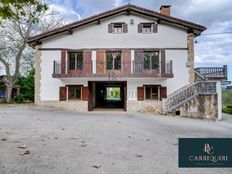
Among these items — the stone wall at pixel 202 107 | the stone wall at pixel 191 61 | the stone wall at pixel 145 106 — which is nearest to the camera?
the stone wall at pixel 202 107

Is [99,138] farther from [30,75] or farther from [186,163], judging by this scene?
[30,75]

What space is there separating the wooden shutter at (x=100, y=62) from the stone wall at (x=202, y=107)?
6.91 meters

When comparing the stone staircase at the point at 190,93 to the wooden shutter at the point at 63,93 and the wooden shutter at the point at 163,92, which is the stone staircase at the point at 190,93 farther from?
the wooden shutter at the point at 63,93

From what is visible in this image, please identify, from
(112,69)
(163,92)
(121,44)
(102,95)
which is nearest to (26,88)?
(102,95)

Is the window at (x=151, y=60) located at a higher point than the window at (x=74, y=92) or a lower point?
higher

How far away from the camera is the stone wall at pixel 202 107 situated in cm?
1390

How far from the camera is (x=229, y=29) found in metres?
19.0

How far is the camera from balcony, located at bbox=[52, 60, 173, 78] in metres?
16.2

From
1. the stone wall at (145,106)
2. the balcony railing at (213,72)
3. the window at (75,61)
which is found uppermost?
the window at (75,61)

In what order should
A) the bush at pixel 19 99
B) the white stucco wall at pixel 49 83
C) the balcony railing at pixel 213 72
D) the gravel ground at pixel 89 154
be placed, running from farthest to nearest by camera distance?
the bush at pixel 19 99 < the balcony railing at pixel 213 72 < the white stucco wall at pixel 49 83 < the gravel ground at pixel 89 154

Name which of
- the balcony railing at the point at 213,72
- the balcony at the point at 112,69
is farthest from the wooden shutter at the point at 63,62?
the balcony railing at the point at 213,72

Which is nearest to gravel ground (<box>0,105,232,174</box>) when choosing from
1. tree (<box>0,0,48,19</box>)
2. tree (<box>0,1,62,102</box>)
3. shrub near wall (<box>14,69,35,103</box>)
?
tree (<box>0,0,48,19</box>)

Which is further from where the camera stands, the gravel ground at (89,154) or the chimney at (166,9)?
the chimney at (166,9)

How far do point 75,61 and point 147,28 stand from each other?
6.55 m
